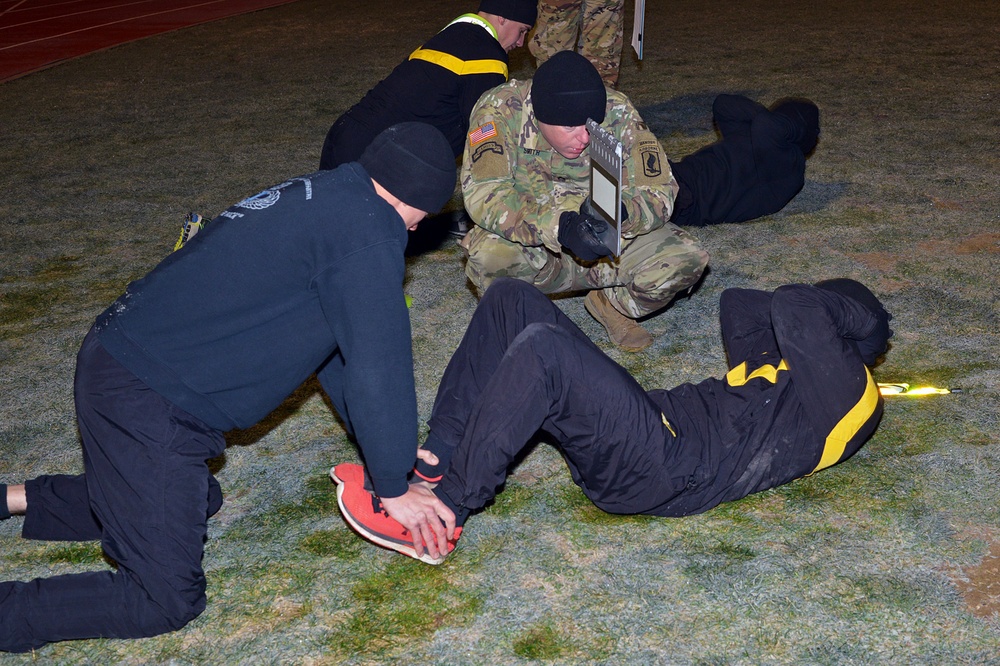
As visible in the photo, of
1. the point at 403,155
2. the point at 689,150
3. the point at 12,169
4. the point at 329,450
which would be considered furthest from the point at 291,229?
the point at 12,169

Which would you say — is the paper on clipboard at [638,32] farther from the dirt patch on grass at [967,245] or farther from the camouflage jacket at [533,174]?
the dirt patch on grass at [967,245]

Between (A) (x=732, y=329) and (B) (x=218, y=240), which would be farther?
(A) (x=732, y=329)

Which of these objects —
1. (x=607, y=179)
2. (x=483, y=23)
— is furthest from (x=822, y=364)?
(x=483, y=23)

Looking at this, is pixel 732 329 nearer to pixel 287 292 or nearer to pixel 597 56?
pixel 287 292

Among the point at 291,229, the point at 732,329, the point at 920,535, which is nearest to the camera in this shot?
the point at 291,229

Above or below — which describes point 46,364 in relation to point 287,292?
below

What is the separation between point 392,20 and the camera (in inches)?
344

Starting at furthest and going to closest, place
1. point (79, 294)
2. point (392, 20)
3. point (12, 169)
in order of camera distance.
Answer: point (392, 20)
point (12, 169)
point (79, 294)

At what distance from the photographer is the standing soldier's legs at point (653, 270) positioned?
3.16 meters

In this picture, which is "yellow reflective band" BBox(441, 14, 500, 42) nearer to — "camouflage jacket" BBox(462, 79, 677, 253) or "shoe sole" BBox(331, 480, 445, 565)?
"camouflage jacket" BBox(462, 79, 677, 253)

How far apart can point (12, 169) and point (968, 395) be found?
5.03 metres

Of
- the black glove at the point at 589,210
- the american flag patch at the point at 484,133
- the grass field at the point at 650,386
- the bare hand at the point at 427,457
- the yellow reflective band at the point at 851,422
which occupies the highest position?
Answer: the american flag patch at the point at 484,133

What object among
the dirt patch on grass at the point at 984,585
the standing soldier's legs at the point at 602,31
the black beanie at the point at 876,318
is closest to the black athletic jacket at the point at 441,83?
the standing soldier's legs at the point at 602,31

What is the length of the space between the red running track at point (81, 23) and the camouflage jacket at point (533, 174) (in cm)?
606
